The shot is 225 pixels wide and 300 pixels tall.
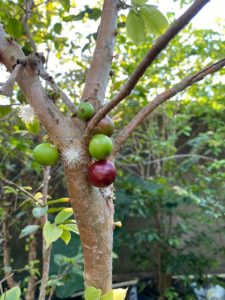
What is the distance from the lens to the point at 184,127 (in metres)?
2.67

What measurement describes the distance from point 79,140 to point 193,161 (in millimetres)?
2094

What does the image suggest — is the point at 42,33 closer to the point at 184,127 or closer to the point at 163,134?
the point at 184,127

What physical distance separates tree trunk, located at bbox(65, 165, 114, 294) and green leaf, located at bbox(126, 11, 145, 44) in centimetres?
44

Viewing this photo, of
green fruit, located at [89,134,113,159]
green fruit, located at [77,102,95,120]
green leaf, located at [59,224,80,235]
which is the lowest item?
green leaf, located at [59,224,80,235]

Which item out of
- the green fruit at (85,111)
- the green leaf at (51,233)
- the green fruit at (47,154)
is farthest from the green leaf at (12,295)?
the green fruit at (85,111)

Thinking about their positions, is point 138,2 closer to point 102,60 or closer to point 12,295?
point 102,60

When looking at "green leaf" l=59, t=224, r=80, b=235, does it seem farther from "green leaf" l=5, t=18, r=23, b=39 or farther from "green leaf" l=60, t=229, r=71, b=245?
"green leaf" l=5, t=18, r=23, b=39

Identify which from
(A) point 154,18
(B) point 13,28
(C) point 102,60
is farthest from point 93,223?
(B) point 13,28

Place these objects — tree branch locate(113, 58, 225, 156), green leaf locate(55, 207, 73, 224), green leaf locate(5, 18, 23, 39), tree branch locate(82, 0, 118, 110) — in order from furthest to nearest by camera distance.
Answer: 1. green leaf locate(5, 18, 23, 39)
2. green leaf locate(55, 207, 73, 224)
3. tree branch locate(82, 0, 118, 110)
4. tree branch locate(113, 58, 225, 156)

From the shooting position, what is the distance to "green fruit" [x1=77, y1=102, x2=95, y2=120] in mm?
610

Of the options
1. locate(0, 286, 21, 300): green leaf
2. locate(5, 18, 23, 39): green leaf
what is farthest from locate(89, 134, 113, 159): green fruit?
locate(5, 18, 23, 39): green leaf

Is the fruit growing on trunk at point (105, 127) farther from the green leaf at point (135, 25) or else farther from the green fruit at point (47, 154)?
the green leaf at point (135, 25)

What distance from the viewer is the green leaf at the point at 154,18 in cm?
85

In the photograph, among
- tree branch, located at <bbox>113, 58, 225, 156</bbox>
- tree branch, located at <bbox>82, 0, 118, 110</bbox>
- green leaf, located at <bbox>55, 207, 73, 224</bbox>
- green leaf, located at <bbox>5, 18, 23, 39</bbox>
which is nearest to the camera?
tree branch, located at <bbox>113, 58, 225, 156</bbox>
